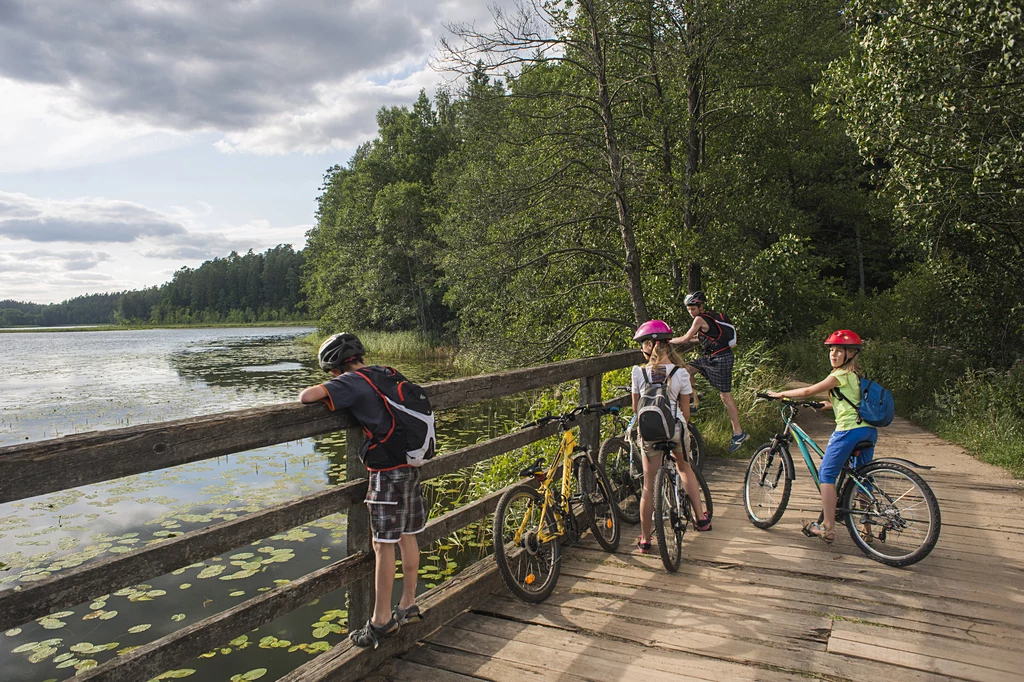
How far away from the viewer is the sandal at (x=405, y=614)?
323 cm

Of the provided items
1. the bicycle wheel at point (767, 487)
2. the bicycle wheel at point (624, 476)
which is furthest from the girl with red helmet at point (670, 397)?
the bicycle wheel at point (767, 487)

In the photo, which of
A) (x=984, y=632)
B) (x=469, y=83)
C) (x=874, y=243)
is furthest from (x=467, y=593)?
(x=874, y=243)

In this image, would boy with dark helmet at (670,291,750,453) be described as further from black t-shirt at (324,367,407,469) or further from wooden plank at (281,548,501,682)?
black t-shirt at (324,367,407,469)

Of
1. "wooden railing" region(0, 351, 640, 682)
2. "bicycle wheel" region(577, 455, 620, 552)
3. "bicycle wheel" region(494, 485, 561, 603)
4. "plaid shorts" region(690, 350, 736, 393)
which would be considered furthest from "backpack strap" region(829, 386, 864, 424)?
"plaid shorts" region(690, 350, 736, 393)

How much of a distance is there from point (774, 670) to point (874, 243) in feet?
100

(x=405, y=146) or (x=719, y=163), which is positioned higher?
(x=405, y=146)

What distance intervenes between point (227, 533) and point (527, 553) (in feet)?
6.73

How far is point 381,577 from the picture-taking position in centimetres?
307

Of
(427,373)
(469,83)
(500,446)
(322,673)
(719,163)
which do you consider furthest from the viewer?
(427,373)

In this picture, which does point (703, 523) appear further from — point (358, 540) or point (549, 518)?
point (358, 540)

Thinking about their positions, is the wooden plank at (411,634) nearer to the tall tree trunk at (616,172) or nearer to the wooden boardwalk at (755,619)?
the wooden boardwalk at (755,619)

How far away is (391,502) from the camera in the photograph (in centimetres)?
312

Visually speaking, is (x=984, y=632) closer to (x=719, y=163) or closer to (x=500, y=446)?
(x=500, y=446)

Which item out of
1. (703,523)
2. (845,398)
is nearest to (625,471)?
(703,523)
